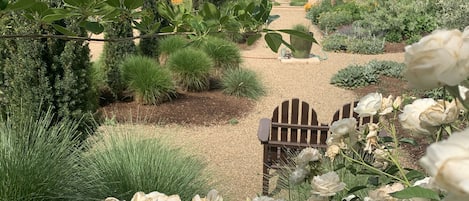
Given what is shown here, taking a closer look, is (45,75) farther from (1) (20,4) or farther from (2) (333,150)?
(2) (333,150)

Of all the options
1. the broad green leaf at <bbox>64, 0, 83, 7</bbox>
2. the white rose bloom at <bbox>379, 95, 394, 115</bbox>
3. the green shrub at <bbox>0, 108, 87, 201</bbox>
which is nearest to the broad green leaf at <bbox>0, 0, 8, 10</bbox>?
the broad green leaf at <bbox>64, 0, 83, 7</bbox>

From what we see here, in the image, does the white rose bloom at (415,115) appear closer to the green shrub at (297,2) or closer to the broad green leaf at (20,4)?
the broad green leaf at (20,4)

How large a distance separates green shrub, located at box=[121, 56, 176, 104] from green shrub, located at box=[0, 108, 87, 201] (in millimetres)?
3447

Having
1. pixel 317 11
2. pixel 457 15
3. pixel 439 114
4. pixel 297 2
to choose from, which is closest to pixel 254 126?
pixel 439 114

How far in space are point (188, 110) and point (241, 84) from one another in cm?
106

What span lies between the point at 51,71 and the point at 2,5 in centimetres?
395

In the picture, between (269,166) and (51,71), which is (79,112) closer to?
(51,71)

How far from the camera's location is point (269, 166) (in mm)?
4176

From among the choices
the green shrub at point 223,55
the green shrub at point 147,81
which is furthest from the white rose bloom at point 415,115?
the green shrub at point 223,55

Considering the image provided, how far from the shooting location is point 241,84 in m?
7.23

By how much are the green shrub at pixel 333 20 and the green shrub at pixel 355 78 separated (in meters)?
6.13

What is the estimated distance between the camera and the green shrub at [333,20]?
1462cm

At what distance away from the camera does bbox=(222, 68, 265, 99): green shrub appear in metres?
7.25

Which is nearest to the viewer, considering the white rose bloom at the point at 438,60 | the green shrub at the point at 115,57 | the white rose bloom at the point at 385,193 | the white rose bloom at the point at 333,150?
the white rose bloom at the point at 438,60
